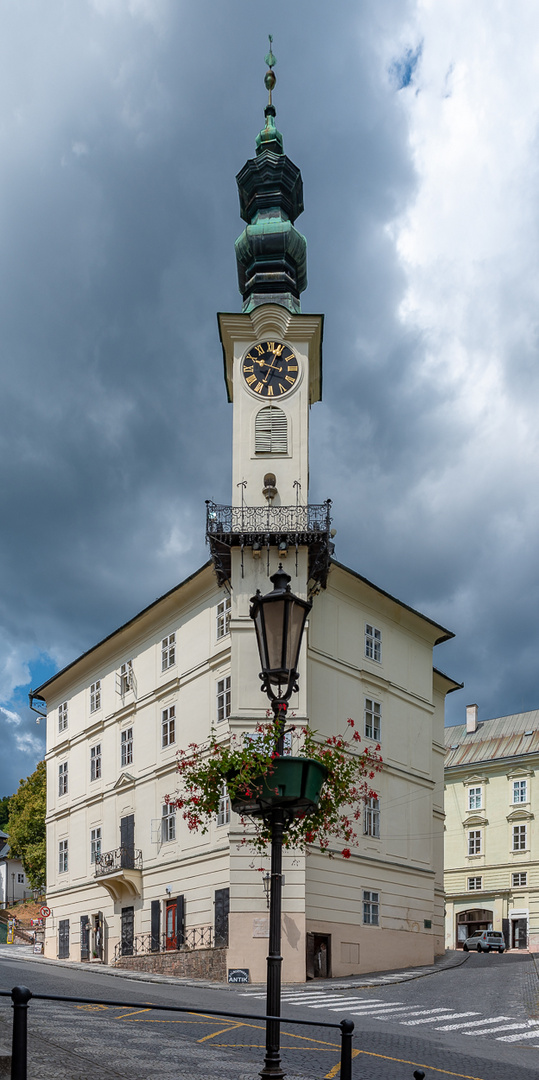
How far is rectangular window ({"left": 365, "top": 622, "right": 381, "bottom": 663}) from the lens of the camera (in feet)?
124

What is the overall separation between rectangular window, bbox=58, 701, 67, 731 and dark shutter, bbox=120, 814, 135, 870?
970cm

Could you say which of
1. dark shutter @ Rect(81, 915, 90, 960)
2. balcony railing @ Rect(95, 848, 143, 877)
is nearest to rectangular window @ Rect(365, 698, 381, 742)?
balcony railing @ Rect(95, 848, 143, 877)

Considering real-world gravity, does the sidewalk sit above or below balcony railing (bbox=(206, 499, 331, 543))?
below

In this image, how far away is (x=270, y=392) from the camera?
36.2m

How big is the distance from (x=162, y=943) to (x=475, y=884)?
34169mm

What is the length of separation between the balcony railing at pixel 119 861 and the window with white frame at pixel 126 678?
21.1 feet

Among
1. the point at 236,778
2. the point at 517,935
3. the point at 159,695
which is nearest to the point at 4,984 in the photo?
the point at 236,778

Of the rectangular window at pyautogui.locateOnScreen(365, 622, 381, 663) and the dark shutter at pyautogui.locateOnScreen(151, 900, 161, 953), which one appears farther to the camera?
the rectangular window at pyautogui.locateOnScreen(365, 622, 381, 663)

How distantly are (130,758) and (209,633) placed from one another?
8165 mm

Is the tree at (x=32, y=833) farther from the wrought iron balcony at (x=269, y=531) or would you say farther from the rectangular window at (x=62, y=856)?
the wrought iron balcony at (x=269, y=531)

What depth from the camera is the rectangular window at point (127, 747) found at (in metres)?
41.5

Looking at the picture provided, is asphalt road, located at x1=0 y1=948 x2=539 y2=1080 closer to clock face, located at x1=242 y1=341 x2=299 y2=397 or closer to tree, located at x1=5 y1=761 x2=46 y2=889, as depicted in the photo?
clock face, located at x1=242 y1=341 x2=299 y2=397

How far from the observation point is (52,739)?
51.0 meters

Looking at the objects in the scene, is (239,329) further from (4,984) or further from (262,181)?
(4,984)
